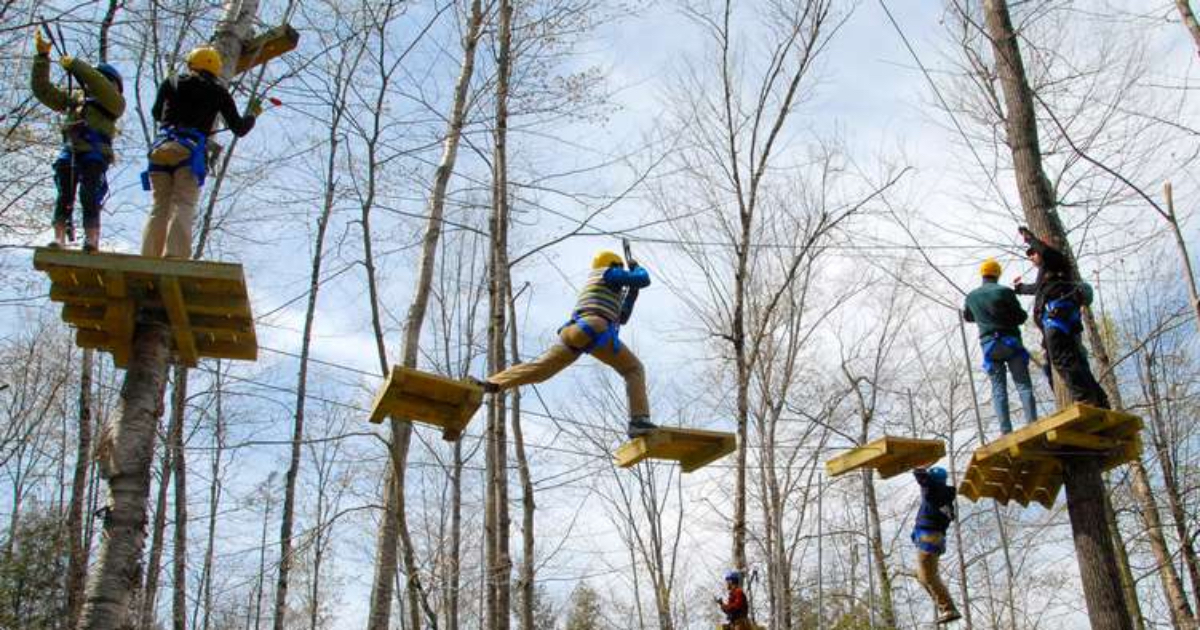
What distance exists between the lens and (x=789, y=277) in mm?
12898

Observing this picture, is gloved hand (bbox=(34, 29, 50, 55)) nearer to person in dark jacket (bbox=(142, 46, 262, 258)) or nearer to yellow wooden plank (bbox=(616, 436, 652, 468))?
person in dark jacket (bbox=(142, 46, 262, 258))

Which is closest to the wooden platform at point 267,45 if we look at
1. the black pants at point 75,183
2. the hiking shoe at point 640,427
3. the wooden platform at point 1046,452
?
the black pants at point 75,183

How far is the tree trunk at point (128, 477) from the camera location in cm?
511

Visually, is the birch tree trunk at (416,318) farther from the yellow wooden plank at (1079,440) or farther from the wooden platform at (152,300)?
the yellow wooden plank at (1079,440)

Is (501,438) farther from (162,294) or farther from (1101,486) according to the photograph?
(1101,486)

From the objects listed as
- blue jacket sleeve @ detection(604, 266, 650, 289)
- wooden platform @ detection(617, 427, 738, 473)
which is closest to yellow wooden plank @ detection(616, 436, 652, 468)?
wooden platform @ detection(617, 427, 738, 473)

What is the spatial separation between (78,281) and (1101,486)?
23.9 feet

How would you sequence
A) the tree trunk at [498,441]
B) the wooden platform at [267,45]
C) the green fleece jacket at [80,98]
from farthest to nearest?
the tree trunk at [498,441]
the wooden platform at [267,45]
the green fleece jacket at [80,98]

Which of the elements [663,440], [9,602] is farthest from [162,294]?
[9,602]

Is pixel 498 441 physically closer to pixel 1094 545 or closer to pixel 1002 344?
pixel 1002 344

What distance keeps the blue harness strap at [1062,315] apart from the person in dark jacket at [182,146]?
6.02m

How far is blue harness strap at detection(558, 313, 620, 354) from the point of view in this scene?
641cm

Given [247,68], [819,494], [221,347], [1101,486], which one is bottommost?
[1101,486]

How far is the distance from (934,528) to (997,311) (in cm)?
243
